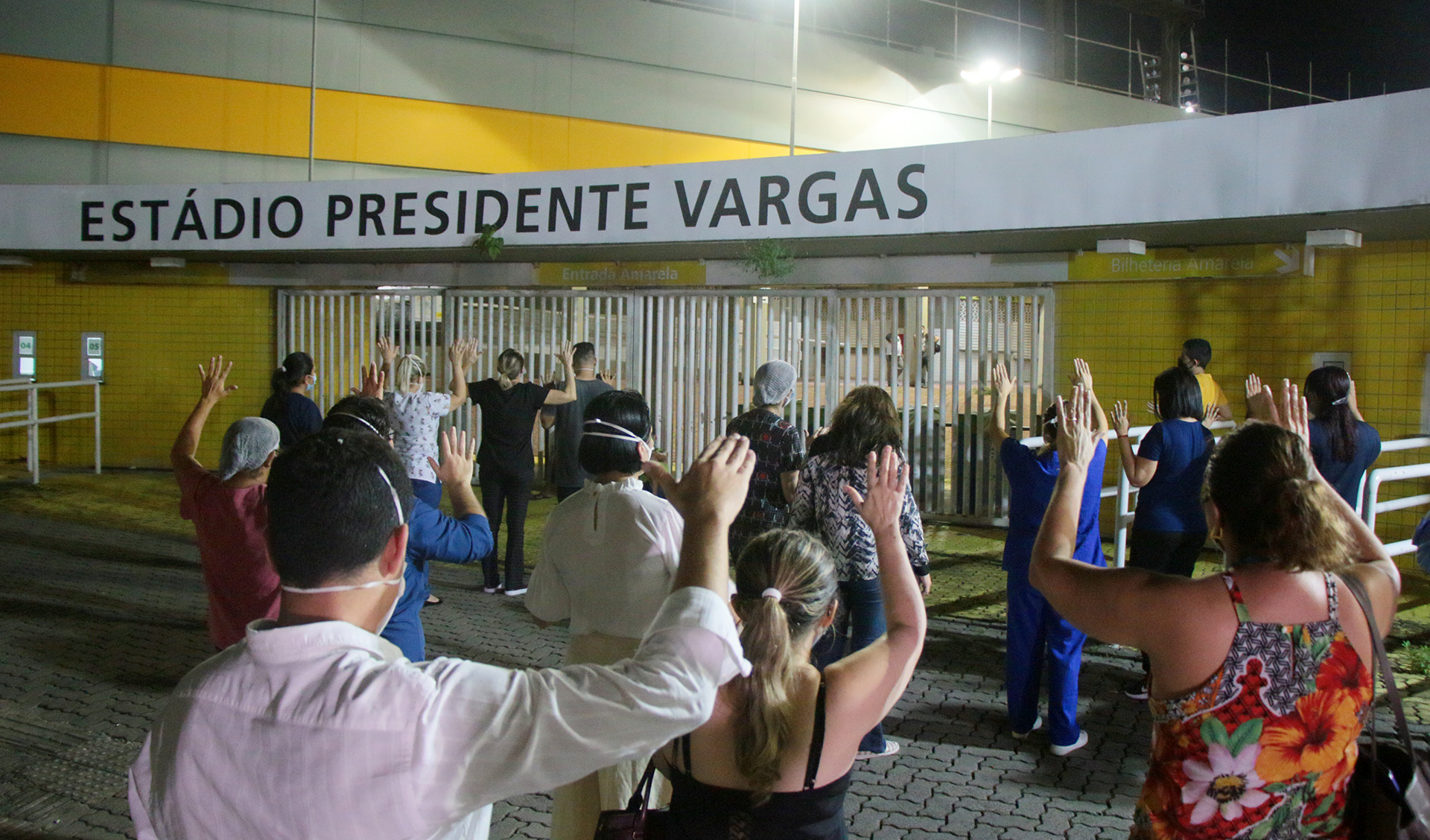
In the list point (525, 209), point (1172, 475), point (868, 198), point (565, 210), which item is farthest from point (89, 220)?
point (1172, 475)

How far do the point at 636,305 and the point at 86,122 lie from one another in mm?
9151

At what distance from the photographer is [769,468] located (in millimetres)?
5043

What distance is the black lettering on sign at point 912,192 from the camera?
28.5ft

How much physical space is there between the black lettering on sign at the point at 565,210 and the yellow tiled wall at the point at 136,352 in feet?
16.6

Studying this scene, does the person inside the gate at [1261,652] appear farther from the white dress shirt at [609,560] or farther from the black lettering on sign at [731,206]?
the black lettering on sign at [731,206]

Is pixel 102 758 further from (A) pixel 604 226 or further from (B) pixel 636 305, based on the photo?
(B) pixel 636 305

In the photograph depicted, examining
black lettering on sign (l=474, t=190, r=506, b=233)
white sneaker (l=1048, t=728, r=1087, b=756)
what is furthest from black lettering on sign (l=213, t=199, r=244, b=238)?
white sneaker (l=1048, t=728, r=1087, b=756)

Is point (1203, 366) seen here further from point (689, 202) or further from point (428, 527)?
point (428, 527)

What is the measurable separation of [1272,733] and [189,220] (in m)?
12.2

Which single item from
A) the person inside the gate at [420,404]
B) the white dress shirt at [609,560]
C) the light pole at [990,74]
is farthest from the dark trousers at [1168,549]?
the light pole at [990,74]

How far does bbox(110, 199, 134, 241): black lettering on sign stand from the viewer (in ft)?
38.8

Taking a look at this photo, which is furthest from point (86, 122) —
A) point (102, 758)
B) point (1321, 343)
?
point (1321, 343)

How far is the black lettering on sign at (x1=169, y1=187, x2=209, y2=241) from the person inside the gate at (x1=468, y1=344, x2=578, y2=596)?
19.7 feet

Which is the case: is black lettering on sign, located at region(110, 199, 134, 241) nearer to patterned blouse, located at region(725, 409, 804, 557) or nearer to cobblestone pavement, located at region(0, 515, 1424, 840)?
cobblestone pavement, located at region(0, 515, 1424, 840)
